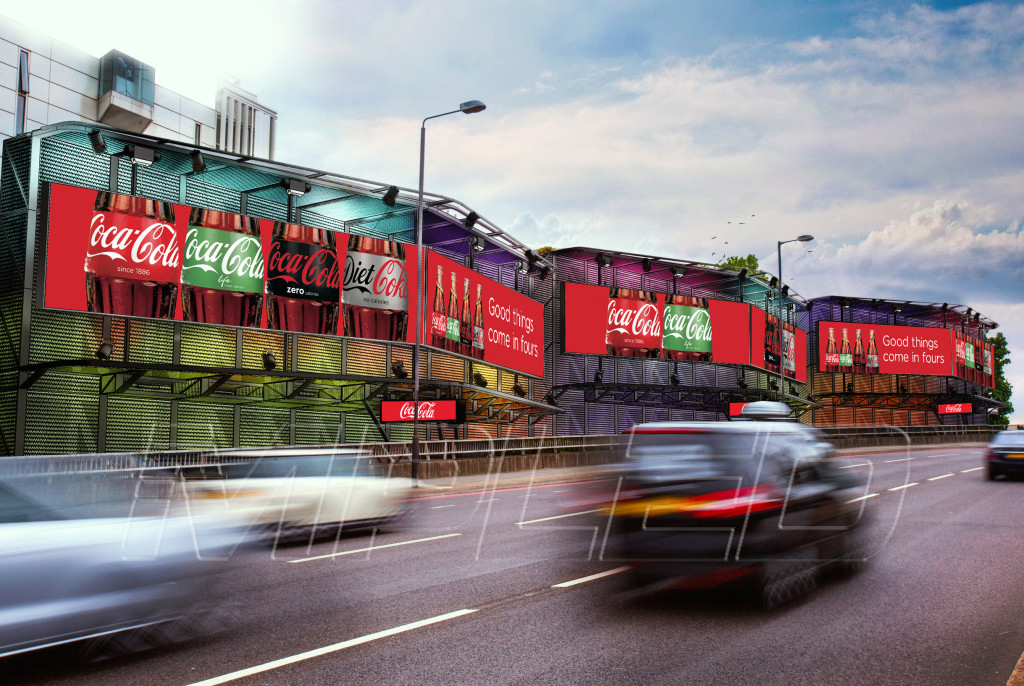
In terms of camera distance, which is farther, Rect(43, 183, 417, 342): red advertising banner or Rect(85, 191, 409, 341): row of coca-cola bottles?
Rect(85, 191, 409, 341): row of coca-cola bottles

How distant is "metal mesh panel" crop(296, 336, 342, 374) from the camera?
28844mm

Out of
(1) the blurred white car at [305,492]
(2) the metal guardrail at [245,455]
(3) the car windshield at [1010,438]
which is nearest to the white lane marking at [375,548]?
(1) the blurred white car at [305,492]

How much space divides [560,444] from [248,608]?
27.8 meters

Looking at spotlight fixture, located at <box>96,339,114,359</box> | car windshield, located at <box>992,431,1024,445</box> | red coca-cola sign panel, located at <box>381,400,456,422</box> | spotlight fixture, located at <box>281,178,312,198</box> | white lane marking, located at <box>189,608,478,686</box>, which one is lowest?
white lane marking, located at <box>189,608,478,686</box>

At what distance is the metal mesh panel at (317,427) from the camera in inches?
1186

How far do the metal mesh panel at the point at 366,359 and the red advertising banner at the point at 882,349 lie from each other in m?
43.9

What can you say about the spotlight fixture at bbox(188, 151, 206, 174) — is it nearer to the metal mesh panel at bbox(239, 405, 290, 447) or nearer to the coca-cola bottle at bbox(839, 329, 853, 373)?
the metal mesh panel at bbox(239, 405, 290, 447)

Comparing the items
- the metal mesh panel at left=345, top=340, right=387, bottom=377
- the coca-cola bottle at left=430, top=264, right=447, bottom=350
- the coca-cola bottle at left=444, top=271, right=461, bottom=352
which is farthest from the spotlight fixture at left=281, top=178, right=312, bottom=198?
the coca-cola bottle at left=444, top=271, right=461, bottom=352

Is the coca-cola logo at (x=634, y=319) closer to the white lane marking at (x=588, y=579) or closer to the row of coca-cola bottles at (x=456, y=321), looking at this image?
the row of coca-cola bottles at (x=456, y=321)

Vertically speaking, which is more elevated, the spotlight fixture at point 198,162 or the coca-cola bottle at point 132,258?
the spotlight fixture at point 198,162

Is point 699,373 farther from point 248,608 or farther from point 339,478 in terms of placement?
point 248,608

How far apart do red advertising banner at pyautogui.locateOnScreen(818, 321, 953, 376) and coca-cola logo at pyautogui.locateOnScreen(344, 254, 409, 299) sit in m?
44.2

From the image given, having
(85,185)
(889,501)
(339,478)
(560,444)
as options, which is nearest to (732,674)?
(339,478)

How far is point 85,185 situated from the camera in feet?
82.9
